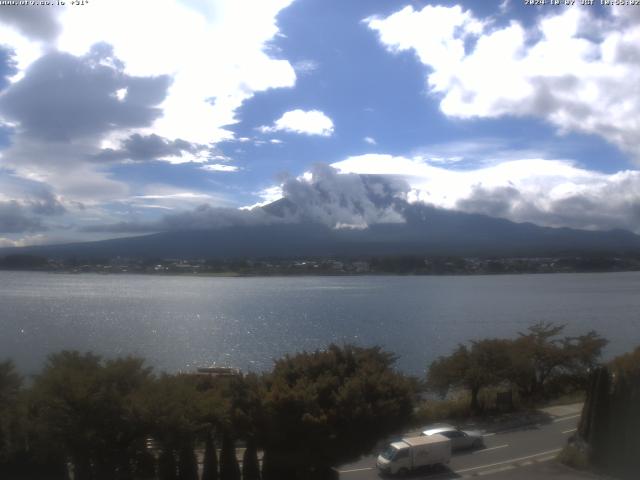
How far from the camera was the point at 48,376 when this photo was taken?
12.1 m

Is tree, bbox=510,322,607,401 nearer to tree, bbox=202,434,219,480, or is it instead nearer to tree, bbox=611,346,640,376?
tree, bbox=611,346,640,376

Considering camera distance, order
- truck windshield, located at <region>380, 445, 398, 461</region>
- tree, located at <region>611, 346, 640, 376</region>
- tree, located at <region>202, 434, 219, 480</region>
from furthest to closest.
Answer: truck windshield, located at <region>380, 445, 398, 461</region> → tree, located at <region>611, 346, 640, 376</region> → tree, located at <region>202, 434, 219, 480</region>

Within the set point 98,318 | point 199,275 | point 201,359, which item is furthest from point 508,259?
point 201,359

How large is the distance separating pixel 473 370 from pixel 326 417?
12786 mm

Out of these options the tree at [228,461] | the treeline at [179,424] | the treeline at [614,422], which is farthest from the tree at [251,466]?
the treeline at [614,422]

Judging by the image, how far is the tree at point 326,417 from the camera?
12.0 metres

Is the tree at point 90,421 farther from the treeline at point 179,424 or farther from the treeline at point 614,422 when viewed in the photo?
the treeline at point 614,422

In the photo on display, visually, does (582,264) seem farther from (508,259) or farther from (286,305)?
(286,305)

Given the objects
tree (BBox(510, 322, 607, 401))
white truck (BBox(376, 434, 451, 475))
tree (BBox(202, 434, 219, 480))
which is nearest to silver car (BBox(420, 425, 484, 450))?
white truck (BBox(376, 434, 451, 475))

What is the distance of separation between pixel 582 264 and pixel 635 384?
501ft

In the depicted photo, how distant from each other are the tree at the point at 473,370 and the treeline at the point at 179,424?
1103cm

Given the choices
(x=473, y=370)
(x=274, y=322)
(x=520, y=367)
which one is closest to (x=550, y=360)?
(x=520, y=367)

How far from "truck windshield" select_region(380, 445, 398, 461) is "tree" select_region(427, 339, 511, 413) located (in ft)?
29.3

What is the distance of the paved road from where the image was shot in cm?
1499
